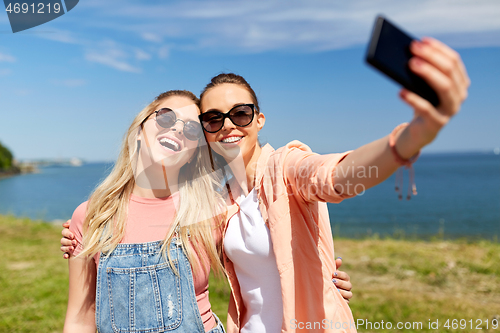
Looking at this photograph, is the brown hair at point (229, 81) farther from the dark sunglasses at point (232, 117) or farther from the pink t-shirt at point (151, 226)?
the pink t-shirt at point (151, 226)

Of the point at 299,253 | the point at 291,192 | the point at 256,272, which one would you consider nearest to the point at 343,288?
the point at 299,253

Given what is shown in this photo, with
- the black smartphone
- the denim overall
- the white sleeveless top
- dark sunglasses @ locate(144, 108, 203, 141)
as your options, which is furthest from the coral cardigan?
the black smartphone

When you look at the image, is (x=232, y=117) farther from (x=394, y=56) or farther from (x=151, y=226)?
(x=394, y=56)

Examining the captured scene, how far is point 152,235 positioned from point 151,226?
0.08 metres

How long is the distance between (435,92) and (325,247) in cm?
139

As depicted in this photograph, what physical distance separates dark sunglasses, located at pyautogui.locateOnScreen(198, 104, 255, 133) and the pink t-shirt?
0.65 metres

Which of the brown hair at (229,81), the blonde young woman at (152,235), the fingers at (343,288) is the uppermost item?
the brown hair at (229,81)

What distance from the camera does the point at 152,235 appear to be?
2.48 m

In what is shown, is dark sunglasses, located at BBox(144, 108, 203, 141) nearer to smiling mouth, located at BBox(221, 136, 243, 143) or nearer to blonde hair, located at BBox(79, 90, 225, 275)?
blonde hair, located at BBox(79, 90, 225, 275)

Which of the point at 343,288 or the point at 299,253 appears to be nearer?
the point at 299,253

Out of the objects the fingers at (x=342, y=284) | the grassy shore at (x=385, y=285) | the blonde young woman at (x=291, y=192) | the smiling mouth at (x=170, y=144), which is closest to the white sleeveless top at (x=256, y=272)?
the blonde young woman at (x=291, y=192)

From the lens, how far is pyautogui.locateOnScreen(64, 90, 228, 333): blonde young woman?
2320mm

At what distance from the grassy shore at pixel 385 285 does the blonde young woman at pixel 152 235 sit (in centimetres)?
293

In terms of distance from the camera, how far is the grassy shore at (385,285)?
486 cm
